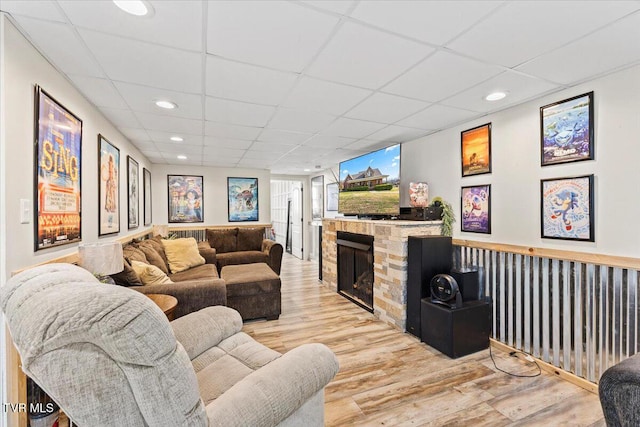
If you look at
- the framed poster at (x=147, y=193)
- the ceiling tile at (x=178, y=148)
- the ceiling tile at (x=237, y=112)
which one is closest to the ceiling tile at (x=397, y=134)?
the ceiling tile at (x=237, y=112)

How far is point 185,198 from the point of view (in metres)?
5.98

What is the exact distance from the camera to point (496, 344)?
2.72 meters

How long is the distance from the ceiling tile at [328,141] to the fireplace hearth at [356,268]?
132cm

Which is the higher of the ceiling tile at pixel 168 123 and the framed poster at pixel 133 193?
the ceiling tile at pixel 168 123

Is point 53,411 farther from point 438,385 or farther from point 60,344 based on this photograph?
point 438,385

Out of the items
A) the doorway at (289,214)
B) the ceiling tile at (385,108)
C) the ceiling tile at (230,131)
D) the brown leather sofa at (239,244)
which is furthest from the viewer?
the doorway at (289,214)

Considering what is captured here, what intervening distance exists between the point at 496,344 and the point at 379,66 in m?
2.74

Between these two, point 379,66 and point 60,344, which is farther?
point 379,66

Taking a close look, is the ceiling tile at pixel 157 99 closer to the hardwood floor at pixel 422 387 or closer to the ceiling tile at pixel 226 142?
the ceiling tile at pixel 226 142

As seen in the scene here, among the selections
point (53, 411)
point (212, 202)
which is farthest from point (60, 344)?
point (212, 202)

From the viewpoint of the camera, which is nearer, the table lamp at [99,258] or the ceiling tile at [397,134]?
the table lamp at [99,258]

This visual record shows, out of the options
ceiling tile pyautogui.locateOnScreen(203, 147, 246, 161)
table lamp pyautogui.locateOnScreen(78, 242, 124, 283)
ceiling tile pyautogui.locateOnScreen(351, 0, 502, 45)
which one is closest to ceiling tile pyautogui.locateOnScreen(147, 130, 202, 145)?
ceiling tile pyautogui.locateOnScreen(203, 147, 246, 161)

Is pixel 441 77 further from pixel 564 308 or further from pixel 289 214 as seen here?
pixel 289 214

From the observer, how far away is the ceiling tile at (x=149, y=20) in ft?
4.39
